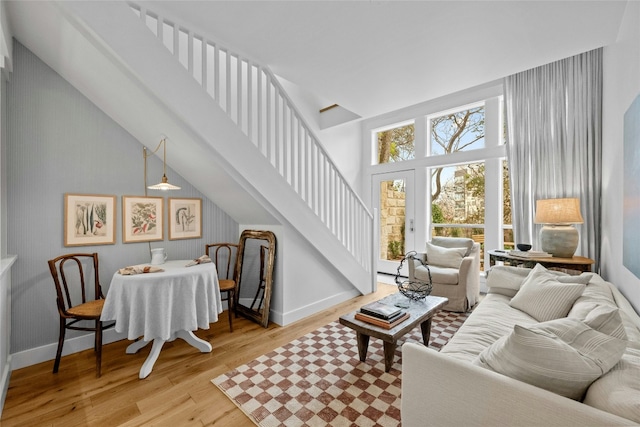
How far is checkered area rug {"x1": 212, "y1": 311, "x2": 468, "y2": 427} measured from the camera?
5.54ft

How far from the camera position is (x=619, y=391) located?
0.87 meters

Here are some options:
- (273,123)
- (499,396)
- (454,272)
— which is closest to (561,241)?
(454,272)

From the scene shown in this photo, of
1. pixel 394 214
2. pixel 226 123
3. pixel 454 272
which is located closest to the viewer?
pixel 226 123

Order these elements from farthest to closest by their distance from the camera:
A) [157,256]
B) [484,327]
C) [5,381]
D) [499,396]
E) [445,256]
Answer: [445,256] → [157,256] → [5,381] → [484,327] → [499,396]

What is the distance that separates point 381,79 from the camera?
2.84m

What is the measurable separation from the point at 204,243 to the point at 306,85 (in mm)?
2101

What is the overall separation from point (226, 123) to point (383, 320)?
6.34 feet

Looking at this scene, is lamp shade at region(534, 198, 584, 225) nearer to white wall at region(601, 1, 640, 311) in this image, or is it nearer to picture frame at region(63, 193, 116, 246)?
white wall at region(601, 1, 640, 311)

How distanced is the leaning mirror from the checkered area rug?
0.65 m

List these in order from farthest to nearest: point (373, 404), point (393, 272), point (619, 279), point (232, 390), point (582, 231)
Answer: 1. point (393, 272)
2. point (582, 231)
3. point (619, 279)
4. point (232, 390)
5. point (373, 404)

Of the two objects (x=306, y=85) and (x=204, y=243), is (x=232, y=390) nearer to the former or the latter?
(x=204, y=243)

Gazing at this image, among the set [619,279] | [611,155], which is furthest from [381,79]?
[619,279]

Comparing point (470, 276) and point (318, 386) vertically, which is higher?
point (470, 276)

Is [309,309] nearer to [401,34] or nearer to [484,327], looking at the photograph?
[484,327]
